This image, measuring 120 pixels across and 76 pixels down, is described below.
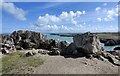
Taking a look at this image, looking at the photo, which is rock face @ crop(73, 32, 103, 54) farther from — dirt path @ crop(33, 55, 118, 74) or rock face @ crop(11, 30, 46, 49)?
rock face @ crop(11, 30, 46, 49)

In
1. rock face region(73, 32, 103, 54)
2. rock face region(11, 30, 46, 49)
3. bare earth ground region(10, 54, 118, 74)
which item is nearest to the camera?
bare earth ground region(10, 54, 118, 74)

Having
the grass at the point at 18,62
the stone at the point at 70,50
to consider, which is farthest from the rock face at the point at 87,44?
the grass at the point at 18,62

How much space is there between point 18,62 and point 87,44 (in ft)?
30.8

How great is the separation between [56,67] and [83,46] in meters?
6.31

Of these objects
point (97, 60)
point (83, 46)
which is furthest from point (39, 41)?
point (97, 60)

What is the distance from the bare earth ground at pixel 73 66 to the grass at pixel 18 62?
0.87 meters

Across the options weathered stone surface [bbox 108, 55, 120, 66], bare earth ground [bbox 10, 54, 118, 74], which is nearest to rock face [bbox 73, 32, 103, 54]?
bare earth ground [bbox 10, 54, 118, 74]

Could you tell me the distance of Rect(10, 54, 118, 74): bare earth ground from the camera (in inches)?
923

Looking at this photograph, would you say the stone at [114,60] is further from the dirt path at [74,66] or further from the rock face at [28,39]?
the rock face at [28,39]

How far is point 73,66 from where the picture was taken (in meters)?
24.9

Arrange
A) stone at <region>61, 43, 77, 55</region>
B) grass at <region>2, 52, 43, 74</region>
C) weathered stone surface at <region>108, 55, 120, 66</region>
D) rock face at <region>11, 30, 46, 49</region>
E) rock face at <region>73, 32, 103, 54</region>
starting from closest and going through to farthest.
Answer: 1. grass at <region>2, 52, 43, 74</region>
2. weathered stone surface at <region>108, 55, 120, 66</region>
3. rock face at <region>73, 32, 103, 54</region>
4. stone at <region>61, 43, 77, 55</region>
5. rock face at <region>11, 30, 46, 49</region>

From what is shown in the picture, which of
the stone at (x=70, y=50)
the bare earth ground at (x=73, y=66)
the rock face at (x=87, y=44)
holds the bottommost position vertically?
the bare earth ground at (x=73, y=66)

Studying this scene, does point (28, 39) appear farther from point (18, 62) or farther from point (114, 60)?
point (114, 60)

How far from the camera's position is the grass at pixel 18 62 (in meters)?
25.0
